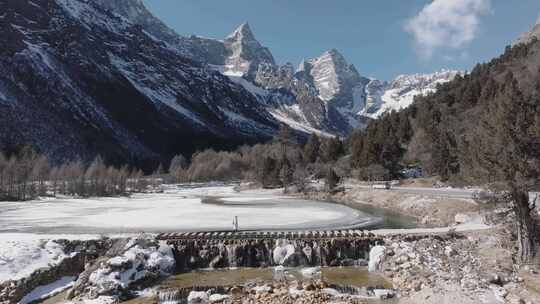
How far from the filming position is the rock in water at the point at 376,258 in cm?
2791

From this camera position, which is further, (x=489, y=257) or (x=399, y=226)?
(x=399, y=226)

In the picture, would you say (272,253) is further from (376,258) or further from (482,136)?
(482,136)

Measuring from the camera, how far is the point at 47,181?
123875 mm

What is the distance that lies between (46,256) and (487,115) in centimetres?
2978

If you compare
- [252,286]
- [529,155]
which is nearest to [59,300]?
[252,286]

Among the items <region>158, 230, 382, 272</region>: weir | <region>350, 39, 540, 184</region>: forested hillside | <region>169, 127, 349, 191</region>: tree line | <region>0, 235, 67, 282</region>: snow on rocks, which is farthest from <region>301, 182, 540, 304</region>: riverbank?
<region>169, 127, 349, 191</region>: tree line

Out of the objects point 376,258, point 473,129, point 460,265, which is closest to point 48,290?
point 376,258

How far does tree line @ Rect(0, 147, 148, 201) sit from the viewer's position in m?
102

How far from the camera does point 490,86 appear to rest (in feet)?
316

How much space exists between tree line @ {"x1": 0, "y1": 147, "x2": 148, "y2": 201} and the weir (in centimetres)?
8540

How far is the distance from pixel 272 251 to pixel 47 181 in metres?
115

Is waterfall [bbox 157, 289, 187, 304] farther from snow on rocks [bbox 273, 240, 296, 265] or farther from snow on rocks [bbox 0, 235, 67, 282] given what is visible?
snow on rocks [bbox 273, 240, 296, 265]

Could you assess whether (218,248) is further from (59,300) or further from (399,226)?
(399,226)

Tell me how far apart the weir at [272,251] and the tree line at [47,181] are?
8540cm
